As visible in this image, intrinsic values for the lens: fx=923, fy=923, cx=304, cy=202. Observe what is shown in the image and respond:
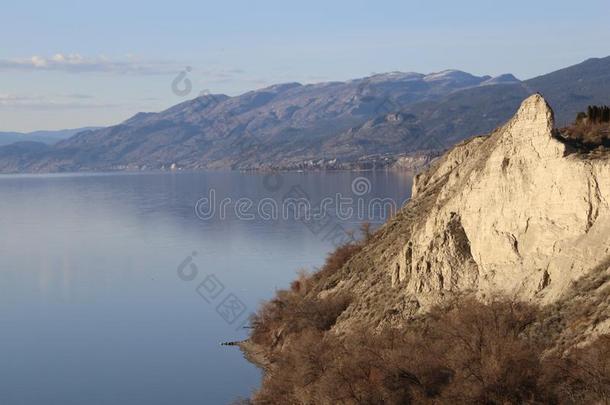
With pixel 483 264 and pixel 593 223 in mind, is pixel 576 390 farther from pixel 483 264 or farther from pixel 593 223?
pixel 483 264

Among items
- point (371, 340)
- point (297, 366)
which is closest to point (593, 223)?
point (371, 340)

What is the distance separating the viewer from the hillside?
2131 cm

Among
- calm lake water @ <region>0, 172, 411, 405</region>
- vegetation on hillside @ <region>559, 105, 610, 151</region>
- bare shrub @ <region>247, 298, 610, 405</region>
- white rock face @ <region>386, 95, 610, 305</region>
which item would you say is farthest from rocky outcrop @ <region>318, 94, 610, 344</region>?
calm lake water @ <region>0, 172, 411, 405</region>

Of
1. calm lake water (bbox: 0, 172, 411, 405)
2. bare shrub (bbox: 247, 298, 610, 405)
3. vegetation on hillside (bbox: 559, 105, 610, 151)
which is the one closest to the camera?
bare shrub (bbox: 247, 298, 610, 405)

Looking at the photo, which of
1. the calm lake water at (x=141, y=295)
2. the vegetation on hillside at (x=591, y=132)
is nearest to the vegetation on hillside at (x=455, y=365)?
the vegetation on hillside at (x=591, y=132)

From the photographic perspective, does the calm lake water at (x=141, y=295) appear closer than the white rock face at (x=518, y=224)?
No

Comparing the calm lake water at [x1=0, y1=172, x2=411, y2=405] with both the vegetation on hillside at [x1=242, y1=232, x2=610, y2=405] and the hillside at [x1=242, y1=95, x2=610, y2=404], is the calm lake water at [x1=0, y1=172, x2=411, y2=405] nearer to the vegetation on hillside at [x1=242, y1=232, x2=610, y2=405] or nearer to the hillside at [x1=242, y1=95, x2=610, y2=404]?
the hillside at [x1=242, y1=95, x2=610, y2=404]

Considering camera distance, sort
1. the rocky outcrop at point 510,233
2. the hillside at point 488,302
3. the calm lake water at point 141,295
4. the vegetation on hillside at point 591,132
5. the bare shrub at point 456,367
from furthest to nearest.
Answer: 1. the calm lake water at point 141,295
2. the vegetation on hillside at point 591,132
3. the rocky outcrop at point 510,233
4. the hillside at point 488,302
5. the bare shrub at point 456,367

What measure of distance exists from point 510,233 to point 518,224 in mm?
501

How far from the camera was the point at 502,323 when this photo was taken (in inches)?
956

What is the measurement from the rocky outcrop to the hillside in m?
0.05

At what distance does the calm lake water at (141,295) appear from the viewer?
127 feet

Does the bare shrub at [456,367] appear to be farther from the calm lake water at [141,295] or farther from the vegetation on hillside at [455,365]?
the calm lake water at [141,295]

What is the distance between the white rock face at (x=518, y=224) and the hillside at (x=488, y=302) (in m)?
0.05
